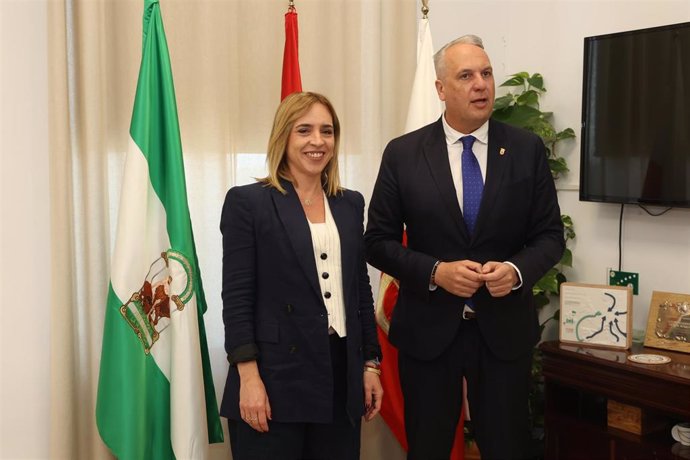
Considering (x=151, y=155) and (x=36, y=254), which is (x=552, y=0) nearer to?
(x=151, y=155)

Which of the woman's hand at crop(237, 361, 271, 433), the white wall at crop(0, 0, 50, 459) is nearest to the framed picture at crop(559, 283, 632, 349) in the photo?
the woman's hand at crop(237, 361, 271, 433)

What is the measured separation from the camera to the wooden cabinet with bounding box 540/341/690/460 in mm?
2461

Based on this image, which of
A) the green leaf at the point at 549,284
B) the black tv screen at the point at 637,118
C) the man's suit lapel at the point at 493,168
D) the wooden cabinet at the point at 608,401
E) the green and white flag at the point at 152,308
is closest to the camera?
the man's suit lapel at the point at 493,168

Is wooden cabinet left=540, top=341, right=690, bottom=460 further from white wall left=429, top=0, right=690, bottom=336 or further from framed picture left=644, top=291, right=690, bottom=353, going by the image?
white wall left=429, top=0, right=690, bottom=336

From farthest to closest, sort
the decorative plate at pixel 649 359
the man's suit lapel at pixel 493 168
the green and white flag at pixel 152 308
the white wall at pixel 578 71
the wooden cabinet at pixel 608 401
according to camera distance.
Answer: the white wall at pixel 578 71
the decorative plate at pixel 649 359
the wooden cabinet at pixel 608 401
the green and white flag at pixel 152 308
the man's suit lapel at pixel 493 168

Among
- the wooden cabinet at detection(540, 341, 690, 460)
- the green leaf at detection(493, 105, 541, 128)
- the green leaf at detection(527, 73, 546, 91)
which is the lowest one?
the wooden cabinet at detection(540, 341, 690, 460)

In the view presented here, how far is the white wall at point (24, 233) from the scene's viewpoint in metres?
2.47

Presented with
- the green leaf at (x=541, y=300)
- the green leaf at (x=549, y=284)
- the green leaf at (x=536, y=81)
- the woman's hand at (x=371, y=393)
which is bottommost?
the woman's hand at (x=371, y=393)

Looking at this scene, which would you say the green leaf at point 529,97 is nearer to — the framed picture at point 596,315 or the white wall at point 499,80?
the white wall at point 499,80

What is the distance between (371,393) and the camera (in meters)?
1.98

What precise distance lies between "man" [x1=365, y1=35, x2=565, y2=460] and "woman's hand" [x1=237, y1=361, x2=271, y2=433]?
452 mm

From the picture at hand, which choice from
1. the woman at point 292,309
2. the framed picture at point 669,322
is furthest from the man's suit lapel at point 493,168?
the framed picture at point 669,322

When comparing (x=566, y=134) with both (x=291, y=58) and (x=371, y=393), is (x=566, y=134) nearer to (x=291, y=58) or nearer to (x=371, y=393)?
(x=291, y=58)

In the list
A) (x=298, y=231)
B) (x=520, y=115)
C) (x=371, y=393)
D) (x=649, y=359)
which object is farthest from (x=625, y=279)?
(x=298, y=231)
